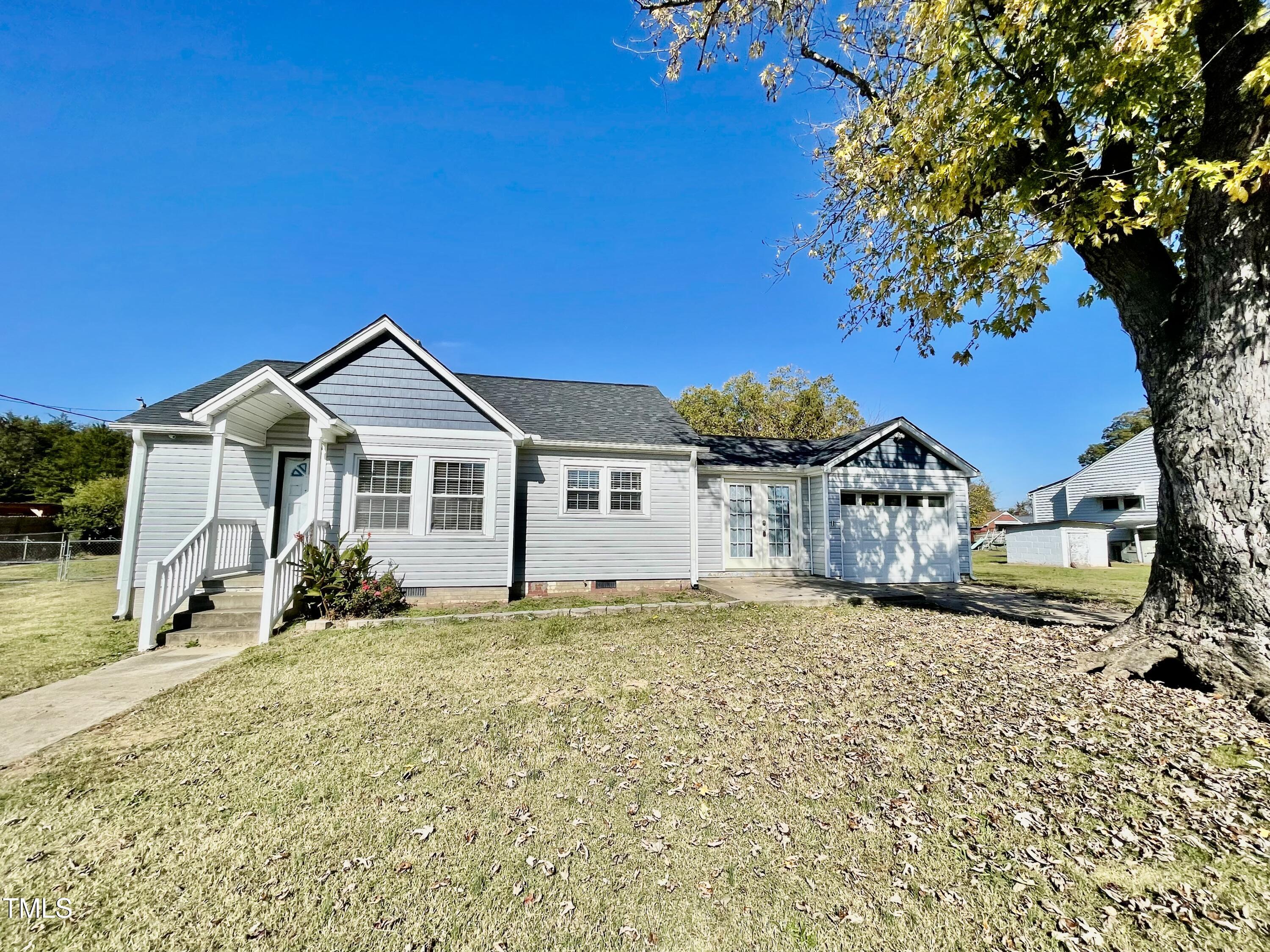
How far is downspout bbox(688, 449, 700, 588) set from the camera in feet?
37.9

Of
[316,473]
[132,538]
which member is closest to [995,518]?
[316,473]

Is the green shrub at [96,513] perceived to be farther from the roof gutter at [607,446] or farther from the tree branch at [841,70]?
the tree branch at [841,70]

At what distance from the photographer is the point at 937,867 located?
8.56 ft

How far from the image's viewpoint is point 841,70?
7562 millimetres

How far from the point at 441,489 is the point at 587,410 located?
424cm

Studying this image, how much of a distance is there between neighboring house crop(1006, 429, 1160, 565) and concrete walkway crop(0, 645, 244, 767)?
91.3 ft

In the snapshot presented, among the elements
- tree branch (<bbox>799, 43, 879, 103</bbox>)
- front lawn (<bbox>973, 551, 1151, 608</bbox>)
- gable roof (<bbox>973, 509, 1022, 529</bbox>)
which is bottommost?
front lawn (<bbox>973, 551, 1151, 608</bbox>)

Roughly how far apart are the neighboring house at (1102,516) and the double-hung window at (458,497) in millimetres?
23944

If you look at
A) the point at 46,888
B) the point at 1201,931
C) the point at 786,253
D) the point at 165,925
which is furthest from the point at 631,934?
the point at 786,253

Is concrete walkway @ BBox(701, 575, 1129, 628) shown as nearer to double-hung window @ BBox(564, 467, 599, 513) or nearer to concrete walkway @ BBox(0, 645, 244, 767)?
double-hung window @ BBox(564, 467, 599, 513)

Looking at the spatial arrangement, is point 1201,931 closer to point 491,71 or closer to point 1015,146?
point 1015,146

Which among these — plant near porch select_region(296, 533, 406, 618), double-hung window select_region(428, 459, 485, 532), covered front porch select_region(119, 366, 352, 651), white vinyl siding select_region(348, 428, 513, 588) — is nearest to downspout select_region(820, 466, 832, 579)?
white vinyl siding select_region(348, 428, 513, 588)

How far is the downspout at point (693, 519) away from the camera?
1154 cm

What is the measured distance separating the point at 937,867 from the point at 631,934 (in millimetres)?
1654
